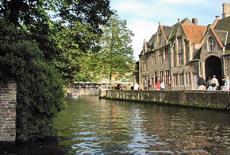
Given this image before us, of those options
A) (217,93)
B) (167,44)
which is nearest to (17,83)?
(217,93)

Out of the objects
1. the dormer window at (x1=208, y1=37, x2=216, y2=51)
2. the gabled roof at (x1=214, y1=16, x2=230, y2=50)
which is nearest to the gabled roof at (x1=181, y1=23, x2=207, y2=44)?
the gabled roof at (x1=214, y1=16, x2=230, y2=50)

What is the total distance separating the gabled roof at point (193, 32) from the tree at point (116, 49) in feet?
39.2

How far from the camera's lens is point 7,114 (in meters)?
11.6

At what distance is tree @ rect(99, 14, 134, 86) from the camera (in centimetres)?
6619

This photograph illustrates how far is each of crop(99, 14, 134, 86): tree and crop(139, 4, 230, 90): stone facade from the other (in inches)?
200

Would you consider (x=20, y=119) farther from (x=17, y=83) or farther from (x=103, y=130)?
(x=103, y=130)

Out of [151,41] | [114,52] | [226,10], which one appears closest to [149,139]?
[226,10]

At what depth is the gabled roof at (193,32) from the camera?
56.6 meters

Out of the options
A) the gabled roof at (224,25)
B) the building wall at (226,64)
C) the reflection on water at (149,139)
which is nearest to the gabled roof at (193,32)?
the gabled roof at (224,25)

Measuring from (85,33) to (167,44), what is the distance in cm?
4412

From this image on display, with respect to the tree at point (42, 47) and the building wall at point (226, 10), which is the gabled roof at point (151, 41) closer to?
the building wall at point (226, 10)

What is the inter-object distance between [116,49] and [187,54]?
1477cm

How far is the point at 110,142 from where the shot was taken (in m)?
13.3

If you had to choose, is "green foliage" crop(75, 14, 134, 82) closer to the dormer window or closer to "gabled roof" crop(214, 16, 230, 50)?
"gabled roof" crop(214, 16, 230, 50)
